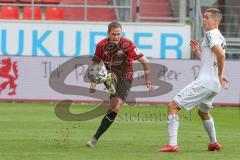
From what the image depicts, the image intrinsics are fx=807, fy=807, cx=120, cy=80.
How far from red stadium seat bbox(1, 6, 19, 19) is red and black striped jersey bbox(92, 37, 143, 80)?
15367 mm

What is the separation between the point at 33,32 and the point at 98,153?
1527 cm

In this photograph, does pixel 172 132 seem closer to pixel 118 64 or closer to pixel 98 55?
pixel 118 64

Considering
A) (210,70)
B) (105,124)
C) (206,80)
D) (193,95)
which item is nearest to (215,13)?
(210,70)

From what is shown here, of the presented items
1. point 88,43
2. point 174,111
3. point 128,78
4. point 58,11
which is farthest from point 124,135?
point 58,11

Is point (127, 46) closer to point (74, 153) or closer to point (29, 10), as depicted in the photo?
point (74, 153)

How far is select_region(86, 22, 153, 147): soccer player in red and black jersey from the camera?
12750 millimetres

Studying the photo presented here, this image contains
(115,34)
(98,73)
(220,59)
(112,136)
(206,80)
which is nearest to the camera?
(220,59)

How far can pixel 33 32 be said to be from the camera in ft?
86.6

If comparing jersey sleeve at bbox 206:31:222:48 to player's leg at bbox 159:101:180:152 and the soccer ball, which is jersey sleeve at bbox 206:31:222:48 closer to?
player's leg at bbox 159:101:180:152

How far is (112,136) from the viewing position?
47.3 ft

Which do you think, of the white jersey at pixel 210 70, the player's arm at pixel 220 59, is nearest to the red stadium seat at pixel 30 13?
the white jersey at pixel 210 70

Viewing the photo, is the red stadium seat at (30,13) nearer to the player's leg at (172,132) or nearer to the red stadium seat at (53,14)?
the red stadium seat at (53,14)

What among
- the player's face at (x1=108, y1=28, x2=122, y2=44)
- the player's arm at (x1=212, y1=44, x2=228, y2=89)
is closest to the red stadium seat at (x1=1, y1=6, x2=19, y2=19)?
the player's face at (x1=108, y1=28, x2=122, y2=44)

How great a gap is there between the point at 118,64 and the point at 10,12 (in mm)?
15617
